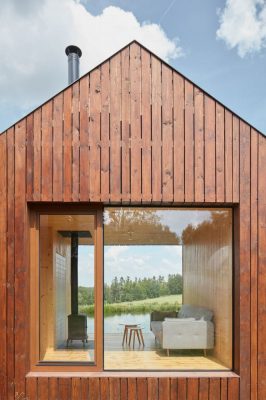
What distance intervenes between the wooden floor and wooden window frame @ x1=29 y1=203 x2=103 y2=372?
87 millimetres

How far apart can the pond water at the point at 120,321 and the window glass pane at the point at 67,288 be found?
158mm

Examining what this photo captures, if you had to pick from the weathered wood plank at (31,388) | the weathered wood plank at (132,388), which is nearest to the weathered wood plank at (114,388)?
the weathered wood plank at (132,388)

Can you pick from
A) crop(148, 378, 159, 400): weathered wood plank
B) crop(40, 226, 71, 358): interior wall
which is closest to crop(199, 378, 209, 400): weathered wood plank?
crop(148, 378, 159, 400): weathered wood plank

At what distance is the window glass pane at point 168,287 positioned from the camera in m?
4.54

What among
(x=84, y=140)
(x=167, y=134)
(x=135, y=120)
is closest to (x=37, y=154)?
(x=84, y=140)

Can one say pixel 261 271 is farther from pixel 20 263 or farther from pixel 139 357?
pixel 20 263

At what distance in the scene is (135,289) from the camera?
4.63 metres

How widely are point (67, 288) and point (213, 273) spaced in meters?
1.86

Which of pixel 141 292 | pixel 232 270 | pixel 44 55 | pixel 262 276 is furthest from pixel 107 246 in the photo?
pixel 44 55

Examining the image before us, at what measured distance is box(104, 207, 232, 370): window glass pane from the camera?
4539 millimetres

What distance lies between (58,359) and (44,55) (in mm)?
13676

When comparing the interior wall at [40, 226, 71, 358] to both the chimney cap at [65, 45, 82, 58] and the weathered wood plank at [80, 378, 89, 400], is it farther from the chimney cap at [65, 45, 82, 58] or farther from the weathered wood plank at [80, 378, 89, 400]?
the chimney cap at [65, 45, 82, 58]

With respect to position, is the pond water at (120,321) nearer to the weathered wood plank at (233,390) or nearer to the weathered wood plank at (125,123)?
the weathered wood plank at (233,390)

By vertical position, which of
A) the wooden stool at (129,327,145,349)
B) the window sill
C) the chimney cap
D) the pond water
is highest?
the chimney cap
